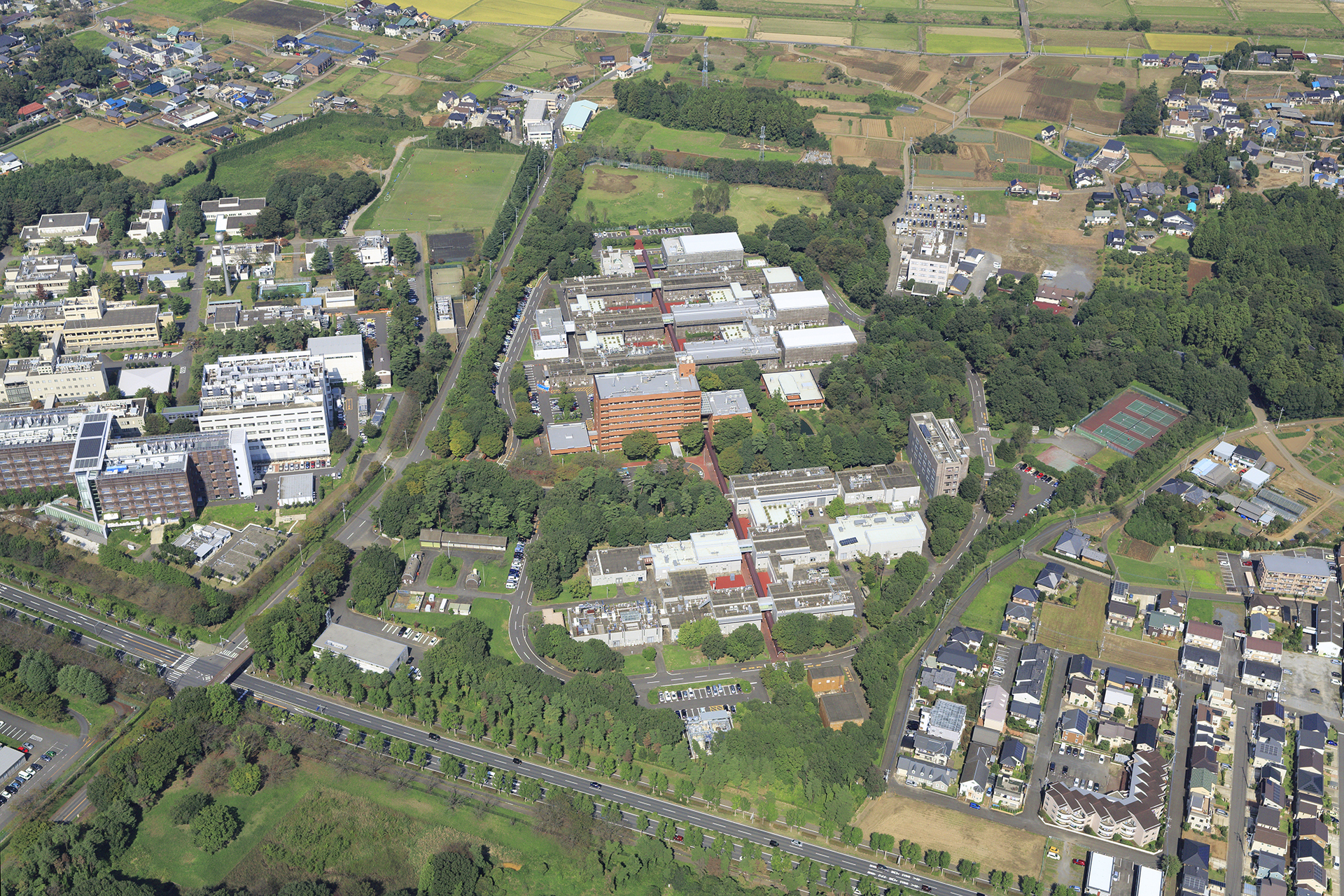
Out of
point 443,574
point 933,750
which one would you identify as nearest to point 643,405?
point 443,574

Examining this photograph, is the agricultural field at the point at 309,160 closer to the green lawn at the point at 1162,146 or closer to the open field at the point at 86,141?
the open field at the point at 86,141

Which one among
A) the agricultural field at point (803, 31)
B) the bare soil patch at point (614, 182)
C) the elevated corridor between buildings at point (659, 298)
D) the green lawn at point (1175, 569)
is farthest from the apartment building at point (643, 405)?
the agricultural field at point (803, 31)

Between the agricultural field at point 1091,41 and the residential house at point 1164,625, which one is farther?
the agricultural field at point 1091,41

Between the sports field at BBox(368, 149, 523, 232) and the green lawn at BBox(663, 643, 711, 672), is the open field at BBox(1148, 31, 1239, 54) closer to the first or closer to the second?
the sports field at BBox(368, 149, 523, 232)

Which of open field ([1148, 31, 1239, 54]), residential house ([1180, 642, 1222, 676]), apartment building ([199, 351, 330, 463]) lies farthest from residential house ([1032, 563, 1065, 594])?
open field ([1148, 31, 1239, 54])

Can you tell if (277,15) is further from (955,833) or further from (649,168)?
(955,833)
